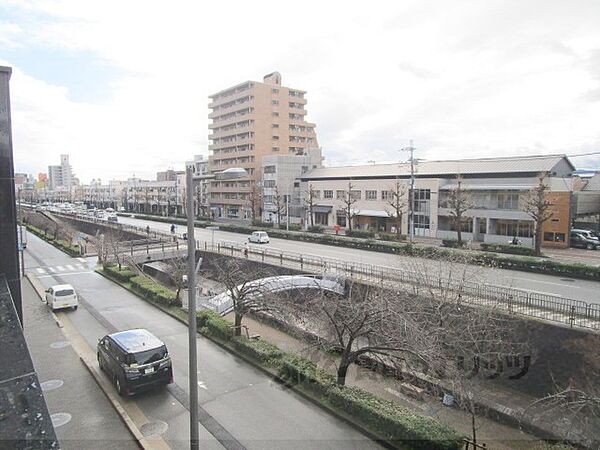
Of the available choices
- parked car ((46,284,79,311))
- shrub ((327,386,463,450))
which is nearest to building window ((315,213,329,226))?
parked car ((46,284,79,311))

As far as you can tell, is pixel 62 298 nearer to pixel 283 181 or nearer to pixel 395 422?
pixel 395 422

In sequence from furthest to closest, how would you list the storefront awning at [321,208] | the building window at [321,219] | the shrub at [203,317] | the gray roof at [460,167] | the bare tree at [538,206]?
the building window at [321,219], the storefront awning at [321,208], the gray roof at [460,167], the bare tree at [538,206], the shrub at [203,317]

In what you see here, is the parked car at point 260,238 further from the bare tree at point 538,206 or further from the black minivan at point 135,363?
the black minivan at point 135,363

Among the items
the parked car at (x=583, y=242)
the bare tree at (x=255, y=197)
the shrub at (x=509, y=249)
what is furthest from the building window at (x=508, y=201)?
the bare tree at (x=255, y=197)

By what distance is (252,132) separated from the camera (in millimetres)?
75188

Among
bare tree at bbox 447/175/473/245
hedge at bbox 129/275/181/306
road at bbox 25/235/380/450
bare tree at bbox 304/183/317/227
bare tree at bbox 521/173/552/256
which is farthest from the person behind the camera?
bare tree at bbox 304/183/317/227

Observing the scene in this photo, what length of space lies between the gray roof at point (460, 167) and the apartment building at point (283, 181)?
20.5ft

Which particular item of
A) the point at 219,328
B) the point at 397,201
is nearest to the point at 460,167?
the point at 397,201

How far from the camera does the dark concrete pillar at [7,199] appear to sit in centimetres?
714

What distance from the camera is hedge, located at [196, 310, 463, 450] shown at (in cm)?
924

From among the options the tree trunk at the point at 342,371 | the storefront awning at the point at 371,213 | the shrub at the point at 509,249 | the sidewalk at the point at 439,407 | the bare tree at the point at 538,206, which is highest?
the bare tree at the point at 538,206

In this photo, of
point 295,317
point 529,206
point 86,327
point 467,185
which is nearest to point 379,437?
point 295,317

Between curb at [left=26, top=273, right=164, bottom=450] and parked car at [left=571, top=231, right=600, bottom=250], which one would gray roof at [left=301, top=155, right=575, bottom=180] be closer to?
parked car at [left=571, top=231, right=600, bottom=250]

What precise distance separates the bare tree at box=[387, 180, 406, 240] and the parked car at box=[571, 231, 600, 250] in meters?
15.1
